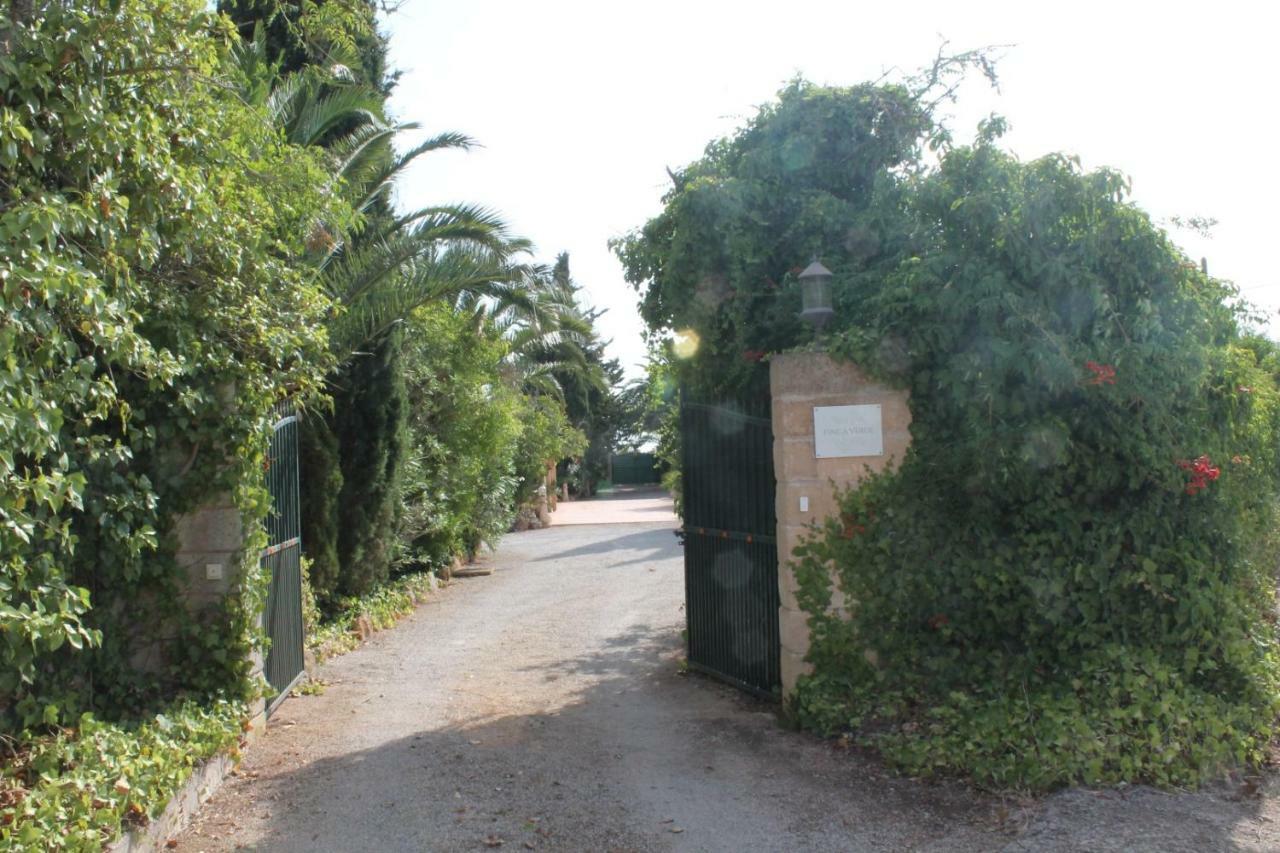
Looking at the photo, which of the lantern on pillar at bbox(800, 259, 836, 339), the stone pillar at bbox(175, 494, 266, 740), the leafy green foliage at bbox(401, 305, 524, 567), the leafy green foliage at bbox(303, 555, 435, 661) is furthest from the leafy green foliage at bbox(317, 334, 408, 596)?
the lantern on pillar at bbox(800, 259, 836, 339)

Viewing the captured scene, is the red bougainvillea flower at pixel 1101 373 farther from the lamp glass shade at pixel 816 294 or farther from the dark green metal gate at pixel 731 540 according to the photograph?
the dark green metal gate at pixel 731 540

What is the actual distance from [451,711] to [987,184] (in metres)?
4.65

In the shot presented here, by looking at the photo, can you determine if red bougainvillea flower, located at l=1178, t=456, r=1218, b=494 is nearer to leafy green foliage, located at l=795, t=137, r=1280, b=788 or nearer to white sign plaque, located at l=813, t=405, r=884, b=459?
leafy green foliage, located at l=795, t=137, r=1280, b=788

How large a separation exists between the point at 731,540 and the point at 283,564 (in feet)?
9.97

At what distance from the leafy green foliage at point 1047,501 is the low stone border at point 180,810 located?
10.6ft

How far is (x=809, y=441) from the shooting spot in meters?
6.08

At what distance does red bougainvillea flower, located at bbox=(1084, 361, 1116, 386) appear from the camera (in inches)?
209

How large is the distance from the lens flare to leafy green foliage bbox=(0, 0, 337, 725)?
2.44 metres

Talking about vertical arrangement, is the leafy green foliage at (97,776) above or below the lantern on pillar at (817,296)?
below

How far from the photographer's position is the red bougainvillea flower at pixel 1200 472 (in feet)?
17.4

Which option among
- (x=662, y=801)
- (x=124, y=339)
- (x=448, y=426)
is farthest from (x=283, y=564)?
(x=448, y=426)

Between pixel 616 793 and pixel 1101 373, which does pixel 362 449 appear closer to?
pixel 616 793

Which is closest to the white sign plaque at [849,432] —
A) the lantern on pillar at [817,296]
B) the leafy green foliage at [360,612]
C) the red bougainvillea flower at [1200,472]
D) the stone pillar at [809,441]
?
the stone pillar at [809,441]

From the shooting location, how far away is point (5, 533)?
3.68 metres
